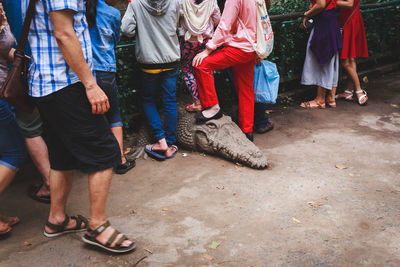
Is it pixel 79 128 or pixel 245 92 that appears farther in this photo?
pixel 245 92

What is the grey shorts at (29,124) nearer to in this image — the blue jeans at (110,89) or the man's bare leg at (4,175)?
the man's bare leg at (4,175)

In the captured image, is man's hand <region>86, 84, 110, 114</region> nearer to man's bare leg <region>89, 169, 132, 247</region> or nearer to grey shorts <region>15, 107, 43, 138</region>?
man's bare leg <region>89, 169, 132, 247</region>

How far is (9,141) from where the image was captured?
9.05ft

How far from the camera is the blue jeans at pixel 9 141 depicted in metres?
2.72

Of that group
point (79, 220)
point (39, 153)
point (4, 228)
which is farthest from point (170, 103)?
point (4, 228)

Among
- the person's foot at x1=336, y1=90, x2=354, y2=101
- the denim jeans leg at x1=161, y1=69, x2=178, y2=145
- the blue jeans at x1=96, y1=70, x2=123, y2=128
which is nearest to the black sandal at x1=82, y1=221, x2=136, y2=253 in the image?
the blue jeans at x1=96, y1=70, x2=123, y2=128

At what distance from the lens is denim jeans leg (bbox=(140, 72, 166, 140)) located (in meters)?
4.22

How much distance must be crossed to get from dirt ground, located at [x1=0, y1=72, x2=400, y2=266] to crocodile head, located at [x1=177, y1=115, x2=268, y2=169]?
0.12 m

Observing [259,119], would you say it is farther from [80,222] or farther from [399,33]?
[399,33]

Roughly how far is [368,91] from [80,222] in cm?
588

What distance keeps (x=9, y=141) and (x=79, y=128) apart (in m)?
0.80

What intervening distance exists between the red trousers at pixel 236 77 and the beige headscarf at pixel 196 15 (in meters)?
0.35

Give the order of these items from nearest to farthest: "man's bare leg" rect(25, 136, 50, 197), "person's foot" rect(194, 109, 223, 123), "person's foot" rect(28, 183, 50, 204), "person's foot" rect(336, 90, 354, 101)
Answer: "man's bare leg" rect(25, 136, 50, 197) → "person's foot" rect(28, 183, 50, 204) → "person's foot" rect(194, 109, 223, 123) → "person's foot" rect(336, 90, 354, 101)

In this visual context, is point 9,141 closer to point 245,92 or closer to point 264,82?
point 245,92
